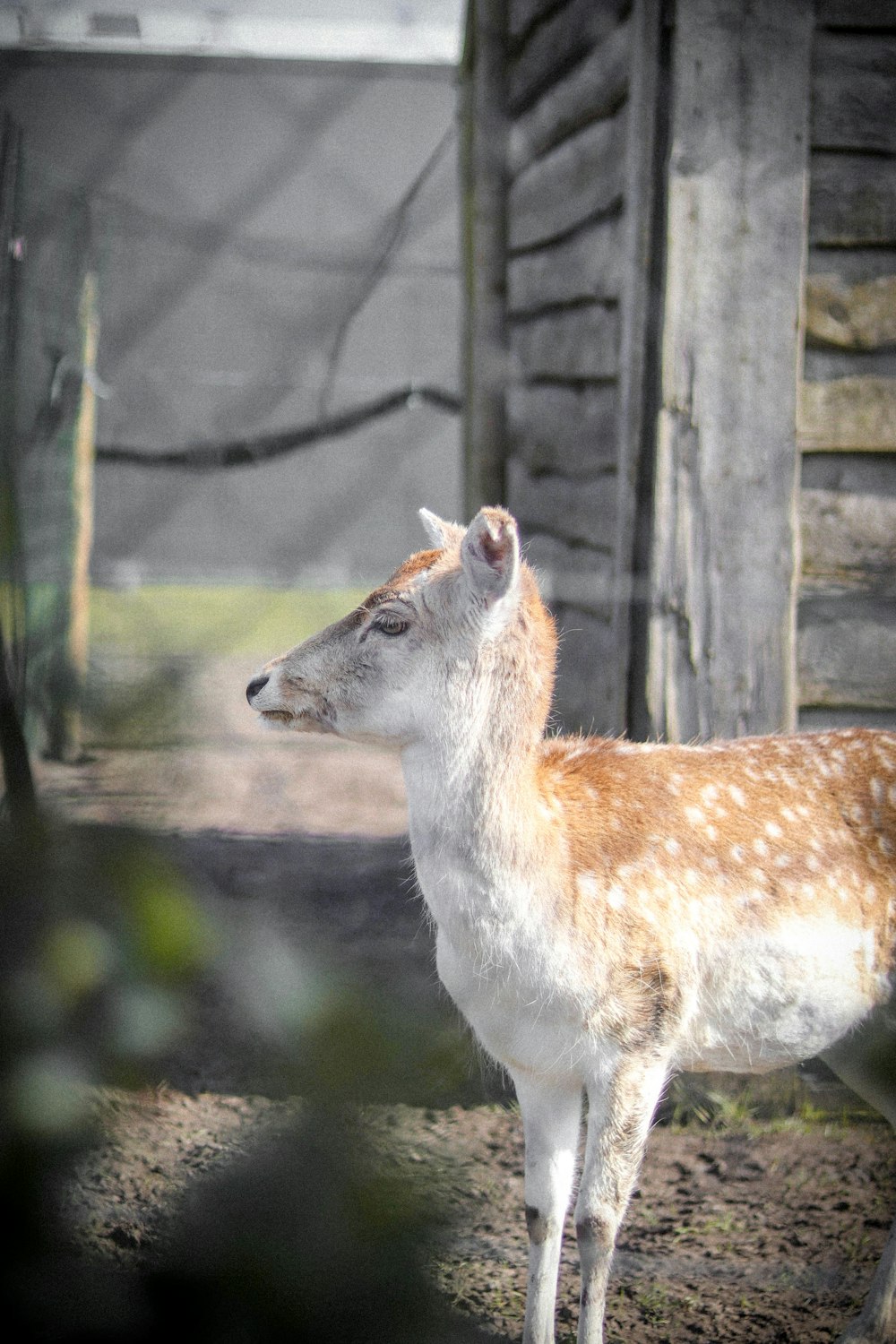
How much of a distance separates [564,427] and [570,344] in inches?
9.4

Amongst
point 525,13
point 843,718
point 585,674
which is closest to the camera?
point 843,718

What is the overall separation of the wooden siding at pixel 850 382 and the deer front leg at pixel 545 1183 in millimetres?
1191

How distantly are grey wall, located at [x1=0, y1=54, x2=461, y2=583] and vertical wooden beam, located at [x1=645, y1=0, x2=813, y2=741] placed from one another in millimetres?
5074

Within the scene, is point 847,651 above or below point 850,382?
below

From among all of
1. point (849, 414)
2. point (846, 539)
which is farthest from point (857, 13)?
point (846, 539)

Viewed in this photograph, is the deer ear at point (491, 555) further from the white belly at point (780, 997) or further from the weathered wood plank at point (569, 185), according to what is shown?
the weathered wood plank at point (569, 185)

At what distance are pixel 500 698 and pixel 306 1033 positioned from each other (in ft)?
5.22

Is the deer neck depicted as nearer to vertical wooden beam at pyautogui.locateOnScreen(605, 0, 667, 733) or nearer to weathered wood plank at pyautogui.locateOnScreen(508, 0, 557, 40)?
vertical wooden beam at pyautogui.locateOnScreen(605, 0, 667, 733)

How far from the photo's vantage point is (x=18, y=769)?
9.64ft

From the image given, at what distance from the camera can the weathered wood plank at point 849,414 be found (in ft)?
9.25

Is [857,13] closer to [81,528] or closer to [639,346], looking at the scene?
[639,346]

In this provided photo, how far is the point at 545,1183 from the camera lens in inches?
83.7

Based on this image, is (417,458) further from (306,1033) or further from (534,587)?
(534,587)

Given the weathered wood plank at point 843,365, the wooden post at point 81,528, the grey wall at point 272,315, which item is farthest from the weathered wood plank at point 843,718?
the grey wall at point 272,315
